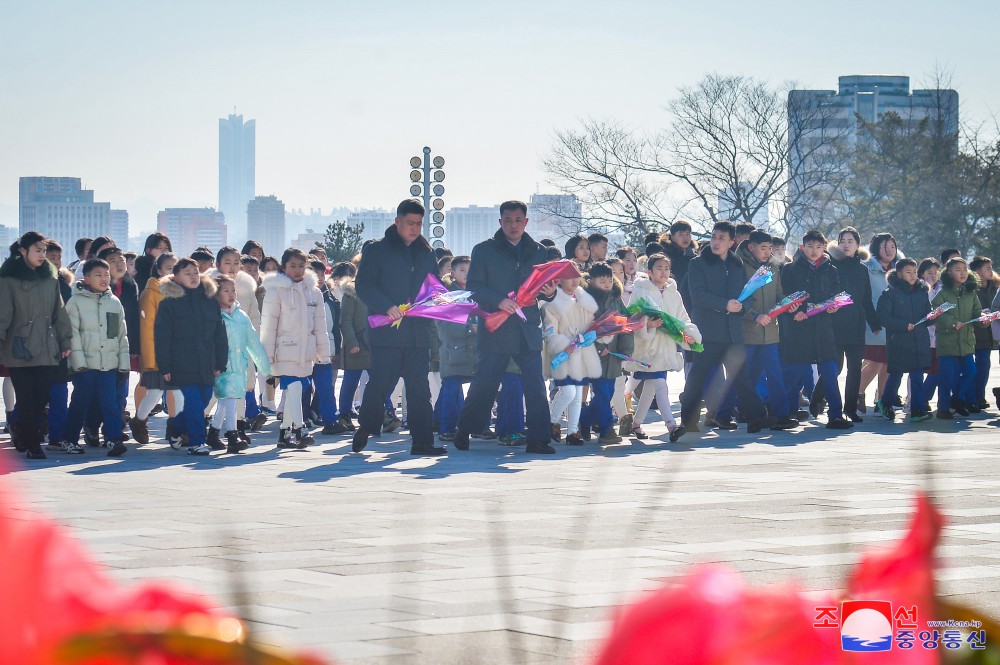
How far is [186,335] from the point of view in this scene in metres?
11.4

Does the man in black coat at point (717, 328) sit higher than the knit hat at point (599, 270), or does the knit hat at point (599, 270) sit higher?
the knit hat at point (599, 270)

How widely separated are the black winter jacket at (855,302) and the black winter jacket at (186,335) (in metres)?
5.84

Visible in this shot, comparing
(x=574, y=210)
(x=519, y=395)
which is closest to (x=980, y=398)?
(x=519, y=395)

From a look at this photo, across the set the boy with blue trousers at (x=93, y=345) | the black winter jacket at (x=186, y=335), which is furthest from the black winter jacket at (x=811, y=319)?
the boy with blue trousers at (x=93, y=345)

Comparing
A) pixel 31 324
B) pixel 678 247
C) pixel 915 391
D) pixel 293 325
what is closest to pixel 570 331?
pixel 293 325

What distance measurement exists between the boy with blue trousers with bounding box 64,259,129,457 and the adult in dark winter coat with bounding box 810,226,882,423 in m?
6.55

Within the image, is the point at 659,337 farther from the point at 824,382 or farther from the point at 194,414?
the point at 194,414

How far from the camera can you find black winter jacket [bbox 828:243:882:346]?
1370cm

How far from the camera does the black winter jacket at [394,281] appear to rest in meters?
10.9

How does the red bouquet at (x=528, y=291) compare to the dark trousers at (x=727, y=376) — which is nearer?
the red bouquet at (x=528, y=291)

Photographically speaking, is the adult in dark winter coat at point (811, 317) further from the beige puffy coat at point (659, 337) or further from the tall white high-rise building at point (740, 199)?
the tall white high-rise building at point (740, 199)

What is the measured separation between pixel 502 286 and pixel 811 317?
3.69 metres

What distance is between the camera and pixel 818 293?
44.7 feet

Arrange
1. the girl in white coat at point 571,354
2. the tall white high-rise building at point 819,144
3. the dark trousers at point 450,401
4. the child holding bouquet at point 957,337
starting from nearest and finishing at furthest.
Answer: the girl in white coat at point 571,354, the dark trousers at point 450,401, the child holding bouquet at point 957,337, the tall white high-rise building at point 819,144
